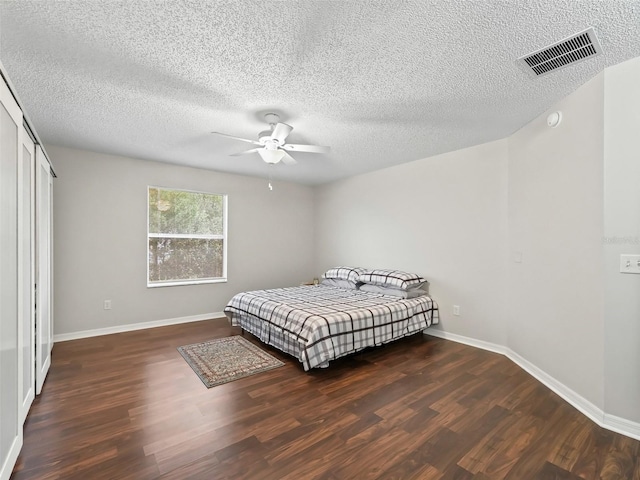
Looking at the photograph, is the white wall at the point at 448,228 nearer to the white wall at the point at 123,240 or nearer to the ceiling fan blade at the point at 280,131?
the white wall at the point at 123,240

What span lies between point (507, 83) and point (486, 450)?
2.50 metres

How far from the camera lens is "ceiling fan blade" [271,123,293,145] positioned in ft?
8.36

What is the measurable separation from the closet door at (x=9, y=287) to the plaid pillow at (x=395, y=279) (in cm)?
352

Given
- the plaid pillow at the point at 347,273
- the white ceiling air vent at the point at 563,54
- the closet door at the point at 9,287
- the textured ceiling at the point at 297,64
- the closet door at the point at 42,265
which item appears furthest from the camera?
the plaid pillow at the point at 347,273

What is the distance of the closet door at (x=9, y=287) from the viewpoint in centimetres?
144

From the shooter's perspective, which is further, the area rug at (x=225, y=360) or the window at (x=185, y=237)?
the window at (x=185, y=237)

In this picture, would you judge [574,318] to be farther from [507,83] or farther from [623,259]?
[507,83]

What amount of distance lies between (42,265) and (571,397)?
4.49 metres

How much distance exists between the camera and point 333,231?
562 centimetres

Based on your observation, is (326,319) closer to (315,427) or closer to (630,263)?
(315,427)

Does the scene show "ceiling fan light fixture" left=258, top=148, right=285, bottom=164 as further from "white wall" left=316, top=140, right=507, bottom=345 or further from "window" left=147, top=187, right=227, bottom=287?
"window" left=147, top=187, right=227, bottom=287

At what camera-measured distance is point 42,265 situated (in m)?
2.60

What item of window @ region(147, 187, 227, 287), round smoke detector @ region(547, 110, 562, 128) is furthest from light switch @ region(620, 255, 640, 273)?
window @ region(147, 187, 227, 287)

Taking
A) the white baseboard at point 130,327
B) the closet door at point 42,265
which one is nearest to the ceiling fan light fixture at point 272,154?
the closet door at point 42,265
